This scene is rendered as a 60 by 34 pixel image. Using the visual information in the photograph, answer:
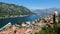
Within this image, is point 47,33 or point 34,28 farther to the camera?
point 34,28

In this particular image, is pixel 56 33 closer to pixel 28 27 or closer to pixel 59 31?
pixel 59 31

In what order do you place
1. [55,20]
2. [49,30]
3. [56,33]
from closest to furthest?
[56,33] < [49,30] < [55,20]

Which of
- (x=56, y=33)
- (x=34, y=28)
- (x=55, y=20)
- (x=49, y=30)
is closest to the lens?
(x=56, y=33)

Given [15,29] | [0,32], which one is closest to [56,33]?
[15,29]

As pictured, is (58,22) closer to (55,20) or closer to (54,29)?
(55,20)

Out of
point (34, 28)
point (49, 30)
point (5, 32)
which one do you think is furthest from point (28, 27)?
point (49, 30)

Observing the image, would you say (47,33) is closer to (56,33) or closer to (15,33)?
(56,33)

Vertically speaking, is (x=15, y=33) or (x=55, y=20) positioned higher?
(x=55, y=20)

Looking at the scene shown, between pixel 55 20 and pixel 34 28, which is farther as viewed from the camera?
pixel 34 28

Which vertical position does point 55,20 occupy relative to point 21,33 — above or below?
above
